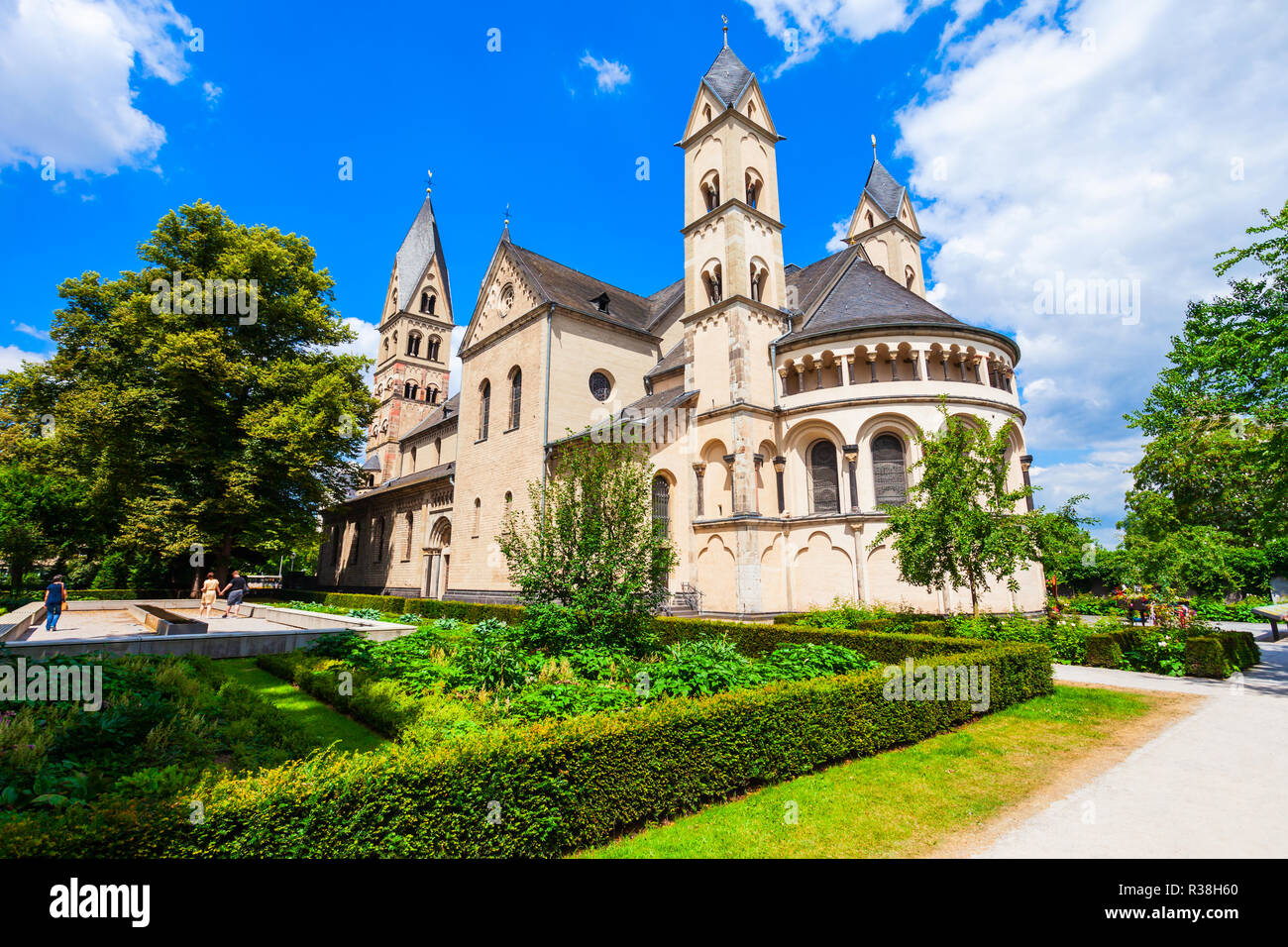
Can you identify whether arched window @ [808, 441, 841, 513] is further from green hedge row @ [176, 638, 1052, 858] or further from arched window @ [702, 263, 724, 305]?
green hedge row @ [176, 638, 1052, 858]

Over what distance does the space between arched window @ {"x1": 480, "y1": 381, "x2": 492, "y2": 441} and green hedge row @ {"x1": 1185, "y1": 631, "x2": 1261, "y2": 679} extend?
2873 cm

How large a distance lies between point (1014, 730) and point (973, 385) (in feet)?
50.7

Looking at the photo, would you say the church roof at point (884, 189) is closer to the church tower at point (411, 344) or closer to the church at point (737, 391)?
the church at point (737, 391)

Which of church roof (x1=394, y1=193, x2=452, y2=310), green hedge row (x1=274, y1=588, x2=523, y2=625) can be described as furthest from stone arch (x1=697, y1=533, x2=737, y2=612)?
church roof (x1=394, y1=193, x2=452, y2=310)

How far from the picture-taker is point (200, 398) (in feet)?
87.5

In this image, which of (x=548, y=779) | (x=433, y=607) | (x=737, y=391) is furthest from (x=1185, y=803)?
(x=433, y=607)

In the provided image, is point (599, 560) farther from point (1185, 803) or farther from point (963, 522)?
point (1185, 803)

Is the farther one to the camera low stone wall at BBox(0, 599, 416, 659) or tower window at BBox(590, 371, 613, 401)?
tower window at BBox(590, 371, 613, 401)

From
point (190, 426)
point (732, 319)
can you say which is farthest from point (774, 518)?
point (190, 426)

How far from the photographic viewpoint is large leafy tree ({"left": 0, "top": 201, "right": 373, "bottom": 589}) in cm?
2570

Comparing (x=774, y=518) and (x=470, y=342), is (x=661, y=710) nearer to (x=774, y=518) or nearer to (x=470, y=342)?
(x=774, y=518)

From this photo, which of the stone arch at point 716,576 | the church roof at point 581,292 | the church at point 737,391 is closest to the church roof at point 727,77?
the church at point 737,391
